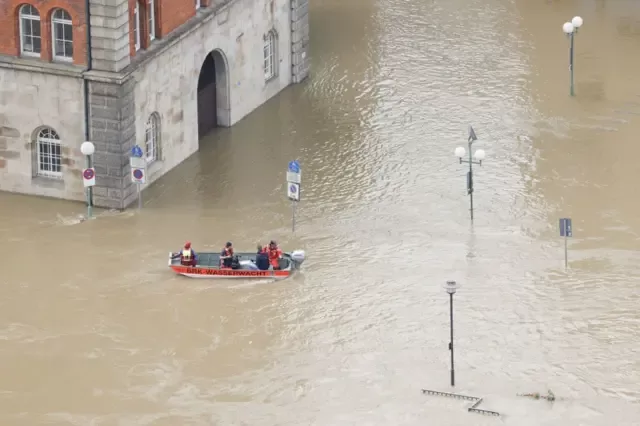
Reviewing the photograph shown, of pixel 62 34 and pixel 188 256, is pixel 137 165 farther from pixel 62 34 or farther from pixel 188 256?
pixel 188 256

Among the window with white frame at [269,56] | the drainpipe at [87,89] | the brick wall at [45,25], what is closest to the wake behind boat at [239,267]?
the drainpipe at [87,89]

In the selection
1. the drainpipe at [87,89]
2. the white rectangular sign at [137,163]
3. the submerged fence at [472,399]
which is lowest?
the submerged fence at [472,399]

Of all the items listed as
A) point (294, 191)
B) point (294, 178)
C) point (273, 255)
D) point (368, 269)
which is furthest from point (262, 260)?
point (294, 178)

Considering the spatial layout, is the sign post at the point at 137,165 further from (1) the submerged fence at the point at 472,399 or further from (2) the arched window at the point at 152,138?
(1) the submerged fence at the point at 472,399

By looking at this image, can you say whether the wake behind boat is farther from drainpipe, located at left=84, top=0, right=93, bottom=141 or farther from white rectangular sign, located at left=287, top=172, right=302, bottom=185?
drainpipe, located at left=84, top=0, right=93, bottom=141

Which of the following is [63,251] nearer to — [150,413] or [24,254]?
[24,254]

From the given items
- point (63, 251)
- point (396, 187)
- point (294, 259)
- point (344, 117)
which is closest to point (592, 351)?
point (294, 259)
